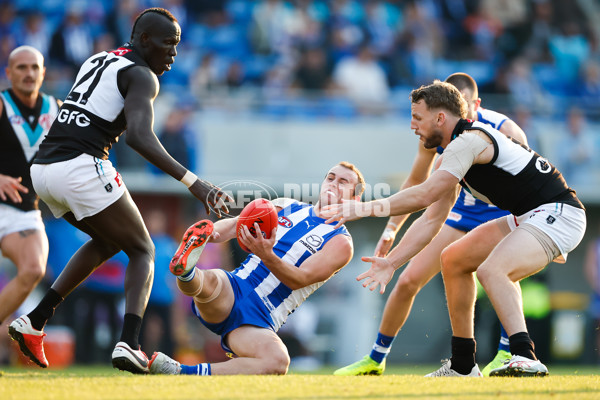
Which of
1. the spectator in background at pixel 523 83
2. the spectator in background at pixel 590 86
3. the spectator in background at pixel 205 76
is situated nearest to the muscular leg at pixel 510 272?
the spectator in background at pixel 205 76

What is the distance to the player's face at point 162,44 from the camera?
5.71 m

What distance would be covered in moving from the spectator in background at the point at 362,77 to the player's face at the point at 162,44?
8764mm

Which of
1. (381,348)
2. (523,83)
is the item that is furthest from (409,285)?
(523,83)

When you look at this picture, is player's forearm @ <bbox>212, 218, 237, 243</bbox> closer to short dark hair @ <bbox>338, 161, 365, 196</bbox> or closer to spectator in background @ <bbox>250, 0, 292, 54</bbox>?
short dark hair @ <bbox>338, 161, 365, 196</bbox>

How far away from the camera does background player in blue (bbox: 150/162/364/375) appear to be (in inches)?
217

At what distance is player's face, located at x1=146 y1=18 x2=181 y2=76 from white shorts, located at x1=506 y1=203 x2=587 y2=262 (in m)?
2.88

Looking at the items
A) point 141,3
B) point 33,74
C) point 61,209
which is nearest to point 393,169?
point 141,3

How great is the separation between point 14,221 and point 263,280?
2.46 meters

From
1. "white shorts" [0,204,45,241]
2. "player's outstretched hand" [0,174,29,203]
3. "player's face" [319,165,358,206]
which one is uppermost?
"player's face" [319,165,358,206]

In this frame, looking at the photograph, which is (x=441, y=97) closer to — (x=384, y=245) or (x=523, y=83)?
(x=384, y=245)

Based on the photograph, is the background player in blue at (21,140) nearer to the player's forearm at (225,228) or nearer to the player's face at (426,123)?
the player's forearm at (225,228)

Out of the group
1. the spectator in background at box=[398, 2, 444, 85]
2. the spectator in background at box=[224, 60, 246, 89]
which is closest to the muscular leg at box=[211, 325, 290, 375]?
the spectator in background at box=[224, 60, 246, 89]

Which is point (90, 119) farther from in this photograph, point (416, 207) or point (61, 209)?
point (416, 207)

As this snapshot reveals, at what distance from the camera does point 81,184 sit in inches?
214
